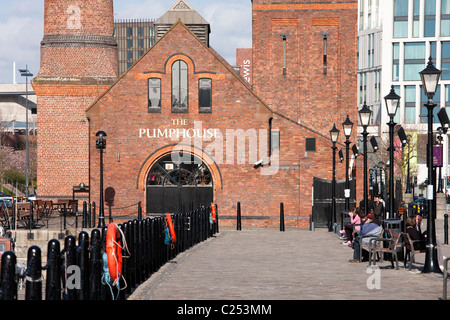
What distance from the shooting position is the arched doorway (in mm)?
37688

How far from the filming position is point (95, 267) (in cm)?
1220

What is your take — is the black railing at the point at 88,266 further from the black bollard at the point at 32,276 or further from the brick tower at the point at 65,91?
the brick tower at the point at 65,91

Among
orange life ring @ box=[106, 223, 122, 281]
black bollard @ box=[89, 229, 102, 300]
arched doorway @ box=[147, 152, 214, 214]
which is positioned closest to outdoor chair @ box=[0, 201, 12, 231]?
arched doorway @ box=[147, 152, 214, 214]

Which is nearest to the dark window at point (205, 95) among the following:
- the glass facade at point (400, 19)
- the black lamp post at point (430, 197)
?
the black lamp post at point (430, 197)

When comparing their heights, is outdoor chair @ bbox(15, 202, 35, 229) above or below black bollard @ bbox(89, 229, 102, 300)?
below

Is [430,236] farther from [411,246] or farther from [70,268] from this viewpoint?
[70,268]

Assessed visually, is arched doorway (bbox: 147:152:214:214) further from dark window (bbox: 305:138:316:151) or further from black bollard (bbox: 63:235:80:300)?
black bollard (bbox: 63:235:80:300)

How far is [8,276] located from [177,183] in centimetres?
2888

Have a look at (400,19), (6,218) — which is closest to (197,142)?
(6,218)

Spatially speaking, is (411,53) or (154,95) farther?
(411,53)

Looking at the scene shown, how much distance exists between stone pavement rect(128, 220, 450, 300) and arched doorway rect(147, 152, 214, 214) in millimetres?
12657
